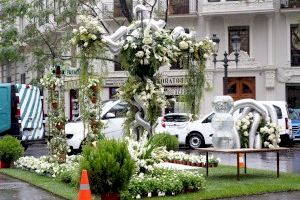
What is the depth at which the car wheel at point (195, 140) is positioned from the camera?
2653cm

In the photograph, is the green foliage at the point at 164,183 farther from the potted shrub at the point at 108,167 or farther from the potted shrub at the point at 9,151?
the potted shrub at the point at 9,151

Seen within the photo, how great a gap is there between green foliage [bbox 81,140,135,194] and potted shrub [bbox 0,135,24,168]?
780 centimetres

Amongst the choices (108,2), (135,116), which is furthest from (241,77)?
(135,116)

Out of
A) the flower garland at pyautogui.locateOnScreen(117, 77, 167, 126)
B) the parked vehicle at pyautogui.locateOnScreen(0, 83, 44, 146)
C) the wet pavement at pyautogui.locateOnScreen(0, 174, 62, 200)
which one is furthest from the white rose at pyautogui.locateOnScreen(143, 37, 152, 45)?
the parked vehicle at pyautogui.locateOnScreen(0, 83, 44, 146)

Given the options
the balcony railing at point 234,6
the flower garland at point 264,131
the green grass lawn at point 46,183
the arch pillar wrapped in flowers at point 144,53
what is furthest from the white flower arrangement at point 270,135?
the balcony railing at point 234,6

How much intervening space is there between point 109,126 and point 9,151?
6235 millimetres

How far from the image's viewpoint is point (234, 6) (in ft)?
115

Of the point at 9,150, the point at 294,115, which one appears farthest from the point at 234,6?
the point at 9,150

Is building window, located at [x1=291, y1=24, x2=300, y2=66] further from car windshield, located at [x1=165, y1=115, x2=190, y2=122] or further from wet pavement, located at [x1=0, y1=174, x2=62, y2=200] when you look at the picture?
wet pavement, located at [x1=0, y1=174, x2=62, y2=200]

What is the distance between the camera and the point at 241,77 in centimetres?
3559

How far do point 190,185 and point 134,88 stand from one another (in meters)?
3.02

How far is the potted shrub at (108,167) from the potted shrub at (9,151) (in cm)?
775

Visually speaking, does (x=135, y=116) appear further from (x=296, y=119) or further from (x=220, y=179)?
(x=296, y=119)

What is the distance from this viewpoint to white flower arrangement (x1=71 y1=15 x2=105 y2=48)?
43.6 feet
